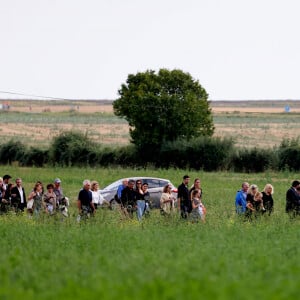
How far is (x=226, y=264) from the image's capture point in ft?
52.6

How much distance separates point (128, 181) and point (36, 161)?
3733 centimetres

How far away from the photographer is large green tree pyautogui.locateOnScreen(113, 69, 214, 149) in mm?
66688

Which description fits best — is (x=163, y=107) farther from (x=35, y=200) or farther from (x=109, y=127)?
(x=35, y=200)

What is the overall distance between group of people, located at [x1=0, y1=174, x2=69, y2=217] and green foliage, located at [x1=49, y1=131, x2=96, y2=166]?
3491 cm

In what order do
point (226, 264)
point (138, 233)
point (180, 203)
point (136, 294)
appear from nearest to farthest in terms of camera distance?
point (136, 294) < point (226, 264) < point (138, 233) < point (180, 203)

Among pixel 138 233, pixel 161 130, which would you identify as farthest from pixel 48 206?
pixel 161 130

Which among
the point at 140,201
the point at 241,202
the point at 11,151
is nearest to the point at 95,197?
the point at 140,201

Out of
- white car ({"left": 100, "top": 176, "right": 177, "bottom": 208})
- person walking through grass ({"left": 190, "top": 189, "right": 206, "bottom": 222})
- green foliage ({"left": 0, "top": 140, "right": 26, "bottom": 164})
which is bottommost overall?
green foliage ({"left": 0, "top": 140, "right": 26, "bottom": 164})

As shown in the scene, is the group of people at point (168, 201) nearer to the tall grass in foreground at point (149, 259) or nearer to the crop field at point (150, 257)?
the crop field at point (150, 257)

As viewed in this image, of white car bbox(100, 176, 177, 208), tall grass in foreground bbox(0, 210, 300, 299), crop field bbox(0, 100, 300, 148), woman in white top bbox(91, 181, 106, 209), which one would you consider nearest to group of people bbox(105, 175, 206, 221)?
woman in white top bbox(91, 181, 106, 209)

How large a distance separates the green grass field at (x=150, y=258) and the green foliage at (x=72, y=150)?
113ft

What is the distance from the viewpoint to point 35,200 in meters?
25.9

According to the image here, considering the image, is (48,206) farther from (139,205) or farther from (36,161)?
(36,161)

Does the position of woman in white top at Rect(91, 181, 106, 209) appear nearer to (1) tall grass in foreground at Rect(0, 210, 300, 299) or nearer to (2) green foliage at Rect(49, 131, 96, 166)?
(1) tall grass in foreground at Rect(0, 210, 300, 299)
